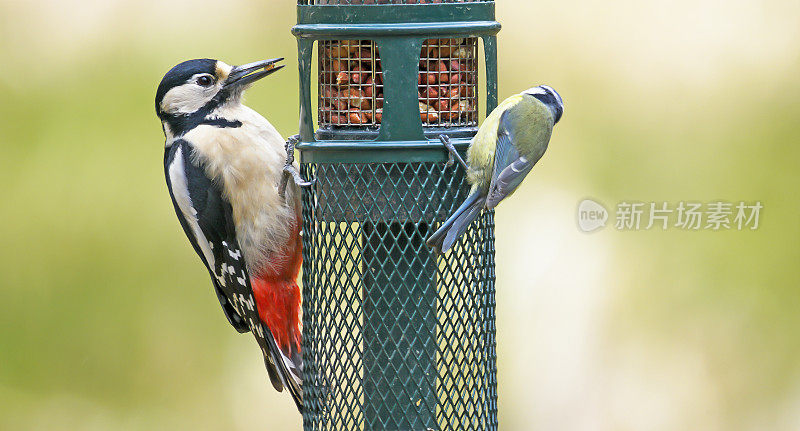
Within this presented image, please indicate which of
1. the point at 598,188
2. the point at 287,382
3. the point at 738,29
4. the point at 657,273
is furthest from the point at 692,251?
the point at 287,382

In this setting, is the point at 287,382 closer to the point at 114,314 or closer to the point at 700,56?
the point at 114,314

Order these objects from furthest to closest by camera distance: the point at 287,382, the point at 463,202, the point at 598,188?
the point at 598,188 < the point at 287,382 < the point at 463,202

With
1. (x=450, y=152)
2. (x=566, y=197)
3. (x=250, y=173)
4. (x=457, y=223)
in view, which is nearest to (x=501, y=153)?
(x=450, y=152)

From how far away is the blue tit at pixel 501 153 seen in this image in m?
3.70

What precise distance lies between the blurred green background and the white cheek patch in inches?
64.2

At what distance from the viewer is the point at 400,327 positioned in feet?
12.4

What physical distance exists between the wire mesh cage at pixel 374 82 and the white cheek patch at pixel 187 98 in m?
0.73

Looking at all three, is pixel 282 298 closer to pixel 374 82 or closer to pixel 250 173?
pixel 250 173

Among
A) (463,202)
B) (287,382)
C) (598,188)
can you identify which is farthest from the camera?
(598,188)

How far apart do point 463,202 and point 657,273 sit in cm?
273

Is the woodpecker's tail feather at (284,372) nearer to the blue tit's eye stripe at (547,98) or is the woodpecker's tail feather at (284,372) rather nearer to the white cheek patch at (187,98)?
the white cheek patch at (187,98)

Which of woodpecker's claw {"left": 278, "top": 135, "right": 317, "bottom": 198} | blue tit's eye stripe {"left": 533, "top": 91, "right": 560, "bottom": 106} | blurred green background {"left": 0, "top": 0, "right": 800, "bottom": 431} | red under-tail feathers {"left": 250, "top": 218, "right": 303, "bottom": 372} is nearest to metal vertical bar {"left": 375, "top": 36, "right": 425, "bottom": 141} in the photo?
woodpecker's claw {"left": 278, "top": 135, "right": 317, "bottom": 198}

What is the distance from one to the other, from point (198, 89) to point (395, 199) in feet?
3.51

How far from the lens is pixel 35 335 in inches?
255
